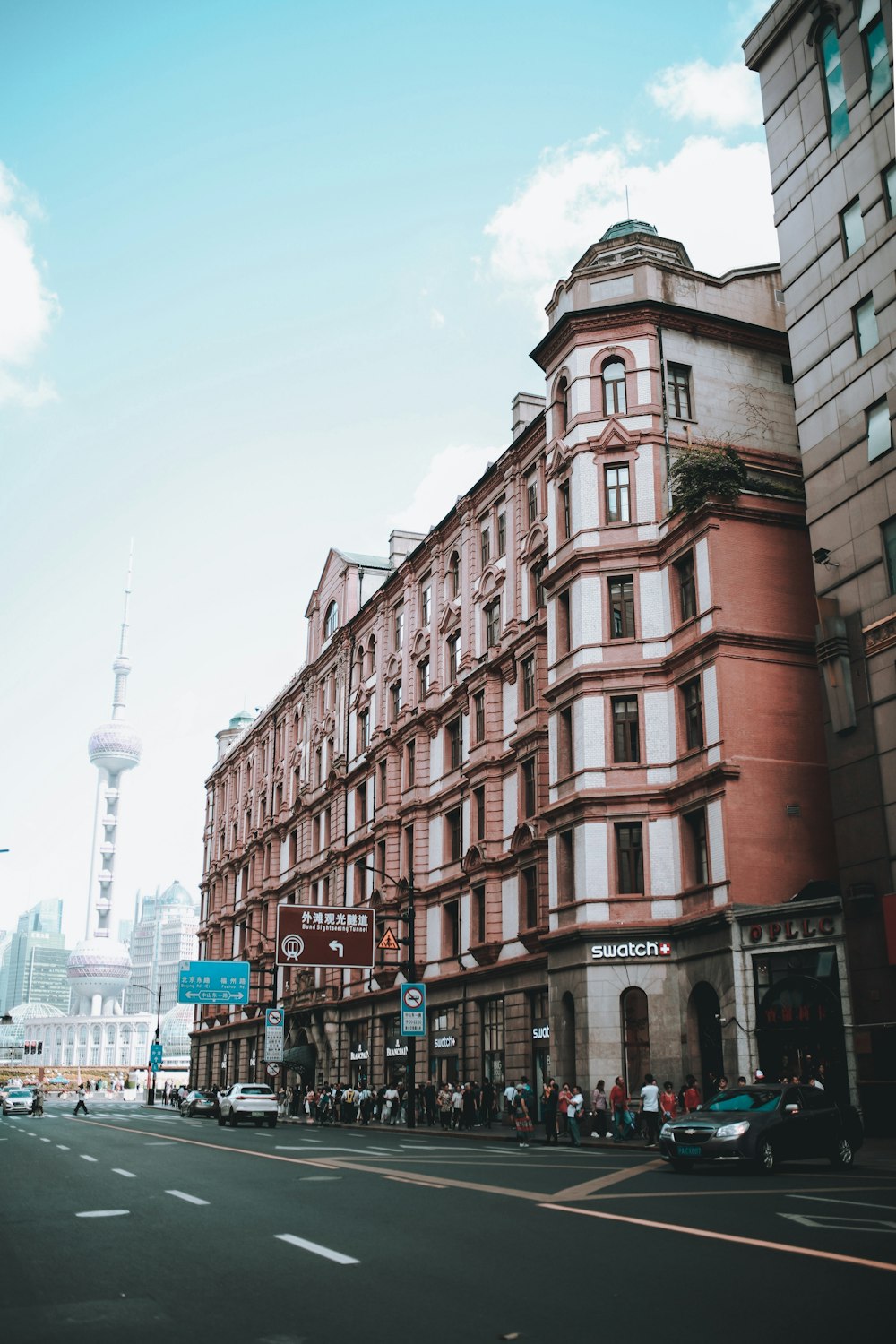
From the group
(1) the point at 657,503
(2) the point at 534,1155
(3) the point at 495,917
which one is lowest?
(2) the point at 534,1155

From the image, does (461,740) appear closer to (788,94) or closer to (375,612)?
(375,612)

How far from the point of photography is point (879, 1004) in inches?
1141

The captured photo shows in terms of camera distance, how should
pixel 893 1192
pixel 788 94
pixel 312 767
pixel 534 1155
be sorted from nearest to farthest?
1. pixel 893 1192
2. pixel 534 1155
3. pixel 788 94
4. pixel 312 767

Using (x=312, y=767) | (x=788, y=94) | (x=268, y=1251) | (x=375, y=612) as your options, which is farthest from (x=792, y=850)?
(x=312, y=767)

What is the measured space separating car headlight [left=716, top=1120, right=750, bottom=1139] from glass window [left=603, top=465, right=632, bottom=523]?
73.7 feet

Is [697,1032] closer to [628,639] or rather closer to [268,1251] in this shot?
[628,639]

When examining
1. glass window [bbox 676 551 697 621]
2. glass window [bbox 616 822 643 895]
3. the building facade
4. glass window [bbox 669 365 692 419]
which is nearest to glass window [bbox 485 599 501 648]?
the building facade

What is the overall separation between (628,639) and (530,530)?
820cm

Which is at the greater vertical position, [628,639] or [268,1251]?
[628,639]

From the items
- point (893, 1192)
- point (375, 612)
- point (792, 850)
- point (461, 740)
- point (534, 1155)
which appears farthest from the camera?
point (375, 612)

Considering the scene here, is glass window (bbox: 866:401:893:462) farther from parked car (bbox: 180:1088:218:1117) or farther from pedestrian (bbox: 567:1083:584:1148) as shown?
parked car (bbox: 180:1088:218:1117)

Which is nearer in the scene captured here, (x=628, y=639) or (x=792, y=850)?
(x=792, y=850)

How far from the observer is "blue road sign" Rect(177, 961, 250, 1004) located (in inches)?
2451

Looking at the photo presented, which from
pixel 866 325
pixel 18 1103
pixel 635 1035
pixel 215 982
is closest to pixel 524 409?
pixel 866 325
